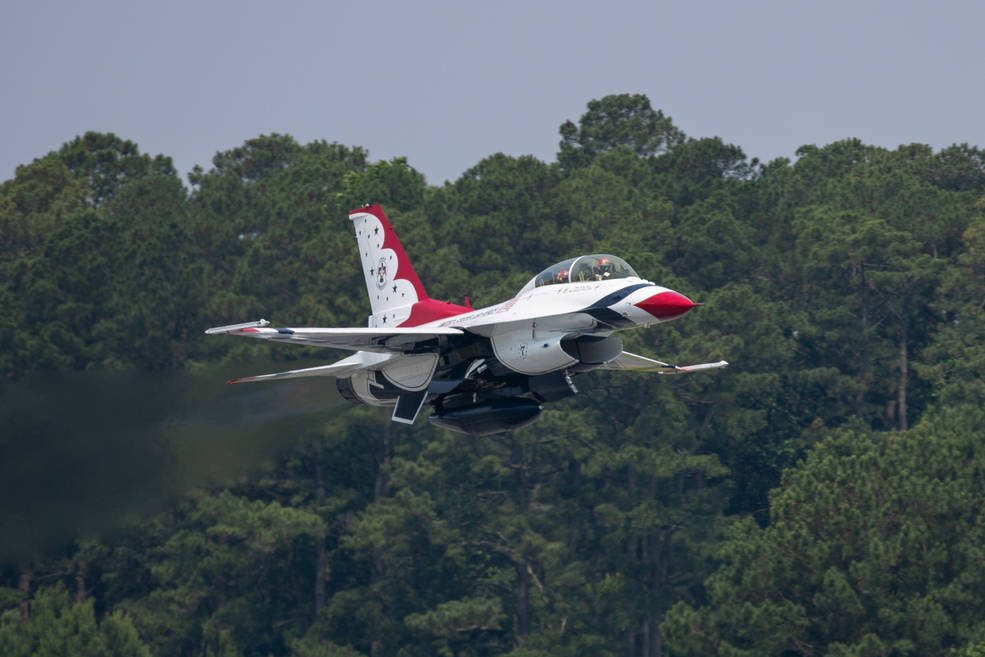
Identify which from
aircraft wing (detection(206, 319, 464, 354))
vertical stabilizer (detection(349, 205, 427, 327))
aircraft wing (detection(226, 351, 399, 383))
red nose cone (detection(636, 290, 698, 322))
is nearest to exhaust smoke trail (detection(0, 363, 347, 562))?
vertical stabilizer (detection(349, 205, 427, 327))

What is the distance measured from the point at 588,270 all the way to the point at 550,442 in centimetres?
3772

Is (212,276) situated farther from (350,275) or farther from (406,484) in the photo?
(406,484)

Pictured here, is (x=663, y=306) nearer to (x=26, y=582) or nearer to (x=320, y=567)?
(x=320, y=567)

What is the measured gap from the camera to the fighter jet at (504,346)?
126 feet

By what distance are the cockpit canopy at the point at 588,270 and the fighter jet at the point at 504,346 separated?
21mm

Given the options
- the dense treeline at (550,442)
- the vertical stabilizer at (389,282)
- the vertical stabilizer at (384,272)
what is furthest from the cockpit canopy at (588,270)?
the dense treeline at (550,442)

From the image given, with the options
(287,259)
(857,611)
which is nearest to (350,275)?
(287,259)

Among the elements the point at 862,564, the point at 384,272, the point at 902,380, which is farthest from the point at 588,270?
the point at 902,380

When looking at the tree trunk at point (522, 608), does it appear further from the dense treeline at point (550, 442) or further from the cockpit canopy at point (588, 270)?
the cockpit canopy at point (588, 270)

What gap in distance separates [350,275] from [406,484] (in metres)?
9.35

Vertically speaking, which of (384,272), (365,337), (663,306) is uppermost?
(384,272)

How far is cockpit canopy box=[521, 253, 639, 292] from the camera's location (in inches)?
1543

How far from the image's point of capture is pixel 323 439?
78.0 metres

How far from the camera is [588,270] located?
129 ft
